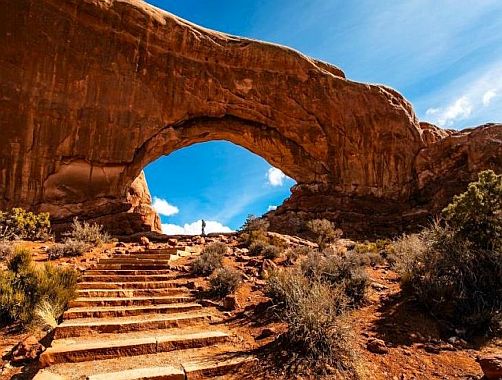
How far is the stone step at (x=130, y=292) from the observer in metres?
6.70

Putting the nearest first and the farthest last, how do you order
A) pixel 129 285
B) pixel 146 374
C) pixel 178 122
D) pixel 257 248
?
pixel 146 374 < pixel 129 285 < pixel 257 248 < pixel 178 122

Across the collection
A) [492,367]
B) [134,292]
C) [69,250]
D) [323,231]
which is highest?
[323,231]

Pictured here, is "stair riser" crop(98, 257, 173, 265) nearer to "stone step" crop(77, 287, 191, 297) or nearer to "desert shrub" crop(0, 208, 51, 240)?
"stone step" crop(77, 287, 191, 297)

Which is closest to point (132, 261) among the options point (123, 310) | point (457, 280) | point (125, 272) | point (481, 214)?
point (125, 272)

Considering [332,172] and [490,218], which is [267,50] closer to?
[332,172]

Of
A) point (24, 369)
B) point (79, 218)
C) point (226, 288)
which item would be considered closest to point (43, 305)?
point (24, 369)

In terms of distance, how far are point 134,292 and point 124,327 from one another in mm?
1785

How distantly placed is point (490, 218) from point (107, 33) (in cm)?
1813

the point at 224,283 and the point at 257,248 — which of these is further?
the point at 257,248

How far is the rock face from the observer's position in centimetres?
1611

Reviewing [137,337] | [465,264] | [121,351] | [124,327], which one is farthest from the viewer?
[465,264]

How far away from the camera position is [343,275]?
6488 millimetres

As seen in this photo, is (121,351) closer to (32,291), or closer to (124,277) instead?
(32,291)

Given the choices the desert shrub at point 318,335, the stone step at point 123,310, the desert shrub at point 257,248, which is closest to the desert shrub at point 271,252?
the desert shrub at point 257,248
